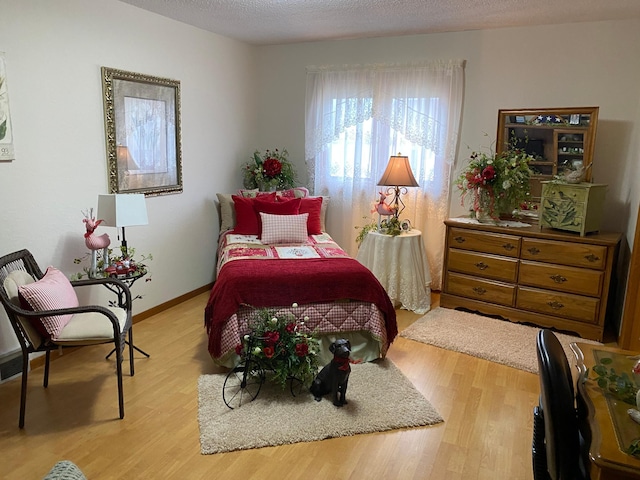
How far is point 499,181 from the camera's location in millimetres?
4086

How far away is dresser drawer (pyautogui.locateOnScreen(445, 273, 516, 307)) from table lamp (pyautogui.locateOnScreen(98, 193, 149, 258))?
8.76 ft

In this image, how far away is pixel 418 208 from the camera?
188 inches

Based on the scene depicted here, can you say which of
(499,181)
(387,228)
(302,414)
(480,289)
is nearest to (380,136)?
(387,228)

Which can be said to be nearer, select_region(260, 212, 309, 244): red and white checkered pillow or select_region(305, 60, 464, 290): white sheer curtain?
select_region(260, 212, 309, 244): red and white checkered pillow

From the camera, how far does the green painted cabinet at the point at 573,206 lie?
370 centimetres

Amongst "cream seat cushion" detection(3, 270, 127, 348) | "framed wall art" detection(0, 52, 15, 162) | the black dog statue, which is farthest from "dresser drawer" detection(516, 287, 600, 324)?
"framed wall art" detection(0, 52, 15, 162)

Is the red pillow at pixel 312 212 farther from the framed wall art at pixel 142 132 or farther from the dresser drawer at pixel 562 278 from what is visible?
the dresser drawer at pixel 562 278

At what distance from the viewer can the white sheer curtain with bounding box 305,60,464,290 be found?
4574 mm

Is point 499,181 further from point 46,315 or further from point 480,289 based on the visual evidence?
point 46,315

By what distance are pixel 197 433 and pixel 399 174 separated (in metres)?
2.79

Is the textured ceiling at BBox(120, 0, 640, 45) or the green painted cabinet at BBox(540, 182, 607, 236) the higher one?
the textured ceiling at BBox(120, 0, 640, 45)

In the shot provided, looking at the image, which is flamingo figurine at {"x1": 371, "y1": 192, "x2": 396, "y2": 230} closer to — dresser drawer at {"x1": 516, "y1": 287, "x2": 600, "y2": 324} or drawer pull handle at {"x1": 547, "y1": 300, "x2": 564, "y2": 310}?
dresser drawer at {"x1": 516, "y1": 287, "x2": 600, "y2": 324}

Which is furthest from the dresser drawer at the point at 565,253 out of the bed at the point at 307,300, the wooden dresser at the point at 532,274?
the bed at the point at 307,300

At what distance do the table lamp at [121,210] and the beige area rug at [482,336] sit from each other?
2.18 m
